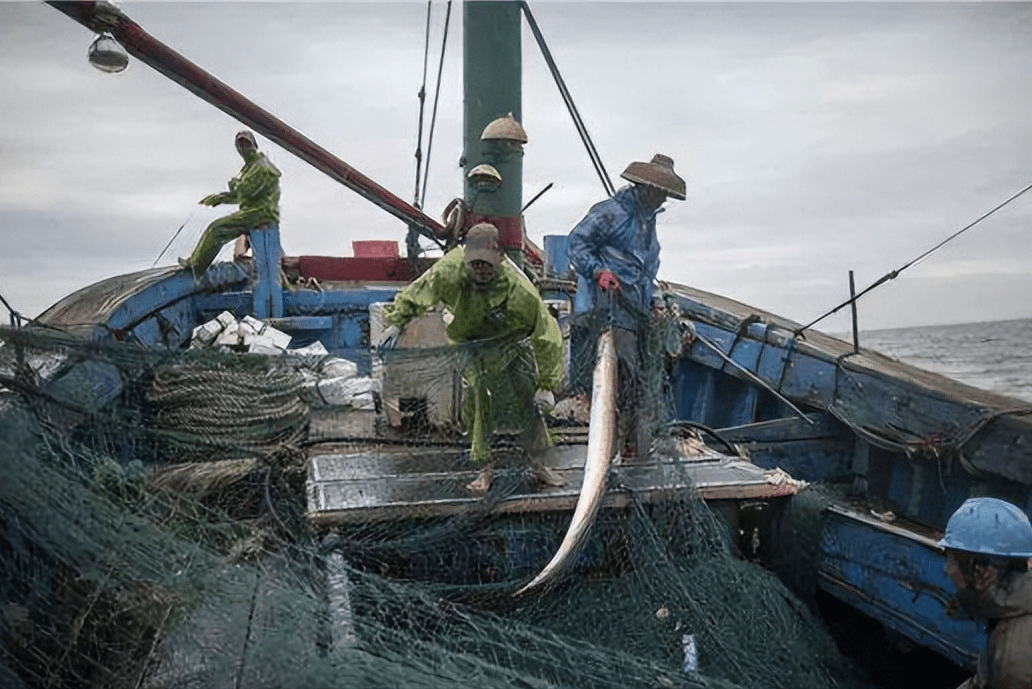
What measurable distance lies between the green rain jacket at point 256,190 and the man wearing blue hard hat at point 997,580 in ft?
24.2

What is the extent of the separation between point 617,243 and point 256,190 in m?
4.91

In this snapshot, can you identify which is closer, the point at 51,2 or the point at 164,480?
the point at 164,480

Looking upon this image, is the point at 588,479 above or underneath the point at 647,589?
above

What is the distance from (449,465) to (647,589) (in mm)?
1595

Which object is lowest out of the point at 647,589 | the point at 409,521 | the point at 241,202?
the point at 647,589

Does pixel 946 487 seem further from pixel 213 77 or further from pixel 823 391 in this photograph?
pixel 213 77

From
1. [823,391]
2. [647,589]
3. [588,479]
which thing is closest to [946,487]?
[823,391]

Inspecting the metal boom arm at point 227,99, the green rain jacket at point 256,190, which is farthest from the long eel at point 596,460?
the metal boom arm at point 227,99

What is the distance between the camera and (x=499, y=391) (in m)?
4.74

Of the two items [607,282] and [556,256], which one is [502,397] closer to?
[607,282]

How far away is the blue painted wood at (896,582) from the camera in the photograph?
4.15 metres

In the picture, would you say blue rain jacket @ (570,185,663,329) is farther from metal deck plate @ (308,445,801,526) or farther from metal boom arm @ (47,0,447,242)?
metal boom arm @ (47,0,447,242)

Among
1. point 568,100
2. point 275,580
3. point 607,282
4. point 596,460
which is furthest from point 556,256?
point 275,580

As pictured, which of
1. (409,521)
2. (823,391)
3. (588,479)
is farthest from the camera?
(823,391)
